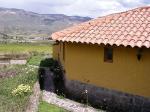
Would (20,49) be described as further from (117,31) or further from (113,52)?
(113,52)

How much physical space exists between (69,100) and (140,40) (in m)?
4.98

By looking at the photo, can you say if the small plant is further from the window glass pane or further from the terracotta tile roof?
the window glass pane

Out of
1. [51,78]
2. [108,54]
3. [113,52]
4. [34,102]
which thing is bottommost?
[51,78]

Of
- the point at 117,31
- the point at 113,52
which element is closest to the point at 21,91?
the point at 113,52

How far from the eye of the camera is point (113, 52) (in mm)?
17891

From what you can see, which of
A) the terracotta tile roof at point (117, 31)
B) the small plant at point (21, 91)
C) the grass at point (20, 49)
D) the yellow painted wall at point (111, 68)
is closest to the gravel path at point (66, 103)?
the small plant at point (21, 91)

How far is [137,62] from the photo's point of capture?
54.9 ft

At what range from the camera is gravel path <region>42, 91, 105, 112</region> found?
683 inches

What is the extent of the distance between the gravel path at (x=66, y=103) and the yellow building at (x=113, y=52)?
1351 mm

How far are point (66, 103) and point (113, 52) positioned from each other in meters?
3.20

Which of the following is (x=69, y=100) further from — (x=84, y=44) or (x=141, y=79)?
(x=141, y=79)

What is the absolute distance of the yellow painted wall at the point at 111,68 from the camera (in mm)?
16594

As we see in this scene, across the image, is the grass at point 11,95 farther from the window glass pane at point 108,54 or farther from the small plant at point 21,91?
the window glass pane at point 108,54

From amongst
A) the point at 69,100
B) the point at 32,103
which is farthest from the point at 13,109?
the point at 69,100
